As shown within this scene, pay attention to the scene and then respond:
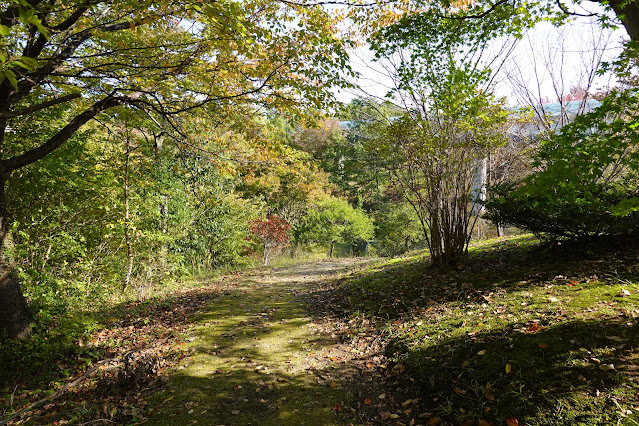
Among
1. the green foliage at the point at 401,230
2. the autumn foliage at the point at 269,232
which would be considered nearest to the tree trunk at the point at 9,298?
the autumn foliage at the point at 269,232

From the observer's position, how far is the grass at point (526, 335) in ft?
7.27

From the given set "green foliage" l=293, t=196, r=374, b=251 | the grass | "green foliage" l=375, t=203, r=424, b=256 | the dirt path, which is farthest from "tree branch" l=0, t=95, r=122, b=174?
"green foliage" l=293, t=196, r=374, b=251

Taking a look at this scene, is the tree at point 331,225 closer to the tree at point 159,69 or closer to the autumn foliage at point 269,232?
the autumn foliage at point 269,232

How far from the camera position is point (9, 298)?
13.5 ft

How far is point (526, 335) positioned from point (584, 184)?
1.47m

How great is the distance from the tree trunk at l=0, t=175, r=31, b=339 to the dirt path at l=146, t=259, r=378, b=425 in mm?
2182

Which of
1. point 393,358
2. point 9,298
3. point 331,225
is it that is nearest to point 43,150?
point 9,298

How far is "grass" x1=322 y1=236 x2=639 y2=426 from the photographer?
221 centimetres

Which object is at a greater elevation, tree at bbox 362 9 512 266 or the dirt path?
tree at bbox 362 9 512 266

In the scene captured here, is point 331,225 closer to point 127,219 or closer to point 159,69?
point 127,219

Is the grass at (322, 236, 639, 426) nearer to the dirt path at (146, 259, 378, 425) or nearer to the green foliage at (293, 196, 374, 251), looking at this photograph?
the dirt path at (146, 259, 378, 425)

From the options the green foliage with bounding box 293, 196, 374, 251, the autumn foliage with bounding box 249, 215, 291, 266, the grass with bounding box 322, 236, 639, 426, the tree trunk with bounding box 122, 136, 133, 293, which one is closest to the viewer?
the grass with bounding box 322, 236, 639, 426

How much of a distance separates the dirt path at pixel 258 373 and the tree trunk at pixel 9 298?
218 cm

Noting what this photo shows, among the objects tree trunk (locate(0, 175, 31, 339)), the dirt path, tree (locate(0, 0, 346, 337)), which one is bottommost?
the dirt path
